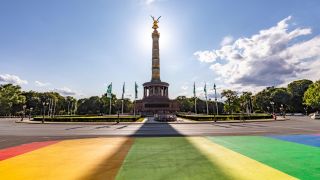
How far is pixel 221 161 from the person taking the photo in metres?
10.6

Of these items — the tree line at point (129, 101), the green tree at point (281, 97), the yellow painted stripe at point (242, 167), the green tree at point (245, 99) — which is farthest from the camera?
the green tree at point (281, 97)

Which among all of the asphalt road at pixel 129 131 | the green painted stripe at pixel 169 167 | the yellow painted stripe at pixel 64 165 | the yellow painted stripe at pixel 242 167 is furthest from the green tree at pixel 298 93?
the yellow painted stripe at pixel 64 165

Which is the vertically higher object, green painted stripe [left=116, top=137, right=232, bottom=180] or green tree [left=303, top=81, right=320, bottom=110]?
green tree [left=303, top=81, right=320, bottom=110]

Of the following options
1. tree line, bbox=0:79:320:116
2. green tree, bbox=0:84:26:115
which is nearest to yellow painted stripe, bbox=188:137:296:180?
tree line, bbox=0:79:320:116

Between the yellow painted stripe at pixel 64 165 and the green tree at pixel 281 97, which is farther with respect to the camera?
the green tree at pixel 281 97

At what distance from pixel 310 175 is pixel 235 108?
343ft

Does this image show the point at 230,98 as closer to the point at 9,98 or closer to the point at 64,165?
the point at 9,98

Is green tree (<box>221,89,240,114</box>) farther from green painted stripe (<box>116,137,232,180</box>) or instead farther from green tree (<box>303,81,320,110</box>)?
green painted stripe (<box>116,137,232,180</box>)

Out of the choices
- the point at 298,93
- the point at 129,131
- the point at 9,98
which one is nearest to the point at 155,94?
the point at 9,98

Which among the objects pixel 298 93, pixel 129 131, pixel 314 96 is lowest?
pixel 129 131

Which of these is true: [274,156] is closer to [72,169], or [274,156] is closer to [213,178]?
[213,178]

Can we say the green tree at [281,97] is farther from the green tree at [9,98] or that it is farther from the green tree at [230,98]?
the green tree at [9,98]

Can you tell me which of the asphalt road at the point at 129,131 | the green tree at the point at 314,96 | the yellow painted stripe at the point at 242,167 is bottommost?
the yellow painted stripe at the point at 242,167

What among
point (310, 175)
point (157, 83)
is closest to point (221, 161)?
point (310, 175)
